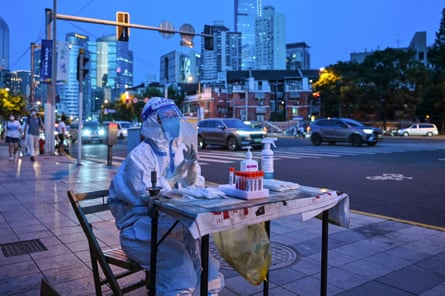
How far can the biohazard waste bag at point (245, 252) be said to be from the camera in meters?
2.80

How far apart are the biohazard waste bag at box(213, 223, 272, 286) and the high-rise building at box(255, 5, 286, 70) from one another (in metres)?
160

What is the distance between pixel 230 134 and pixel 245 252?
62.0 ft

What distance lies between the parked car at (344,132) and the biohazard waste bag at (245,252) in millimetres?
21798

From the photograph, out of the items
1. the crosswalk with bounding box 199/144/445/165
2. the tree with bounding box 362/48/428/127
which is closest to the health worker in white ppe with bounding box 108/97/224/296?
the crosswalk with bounding box 199/144/445/165

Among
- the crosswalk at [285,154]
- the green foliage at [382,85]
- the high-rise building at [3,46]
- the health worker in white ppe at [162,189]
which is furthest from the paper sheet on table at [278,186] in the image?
the high-rise building at [3,46]

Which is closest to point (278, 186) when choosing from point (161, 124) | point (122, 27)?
point (161, 124)

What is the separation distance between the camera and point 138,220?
2.70 metres

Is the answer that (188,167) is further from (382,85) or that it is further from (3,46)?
(3,46)

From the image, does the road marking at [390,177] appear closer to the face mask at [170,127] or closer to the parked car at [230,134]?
the face mask at [170,127]

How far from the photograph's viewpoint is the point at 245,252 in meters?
2.84

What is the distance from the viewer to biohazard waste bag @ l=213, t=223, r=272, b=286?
280cm

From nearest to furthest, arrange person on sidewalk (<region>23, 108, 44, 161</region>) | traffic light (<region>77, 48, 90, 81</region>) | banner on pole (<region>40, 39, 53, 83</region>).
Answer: traffic light (<region>77, 48, 90, 81</region>) < person on sidewalk (<region>23, 108, 44, 161</region>) < banner on pole (<region>40, 39, 53, 83</region>)

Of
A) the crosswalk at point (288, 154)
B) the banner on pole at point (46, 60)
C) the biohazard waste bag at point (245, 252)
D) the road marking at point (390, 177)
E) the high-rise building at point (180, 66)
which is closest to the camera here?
the biohazard waste bag at point (245, 252)

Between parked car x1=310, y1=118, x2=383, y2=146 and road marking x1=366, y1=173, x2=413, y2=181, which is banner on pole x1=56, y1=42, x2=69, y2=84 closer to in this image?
road marking x1=366, y1=173, x2=413, y2=181
